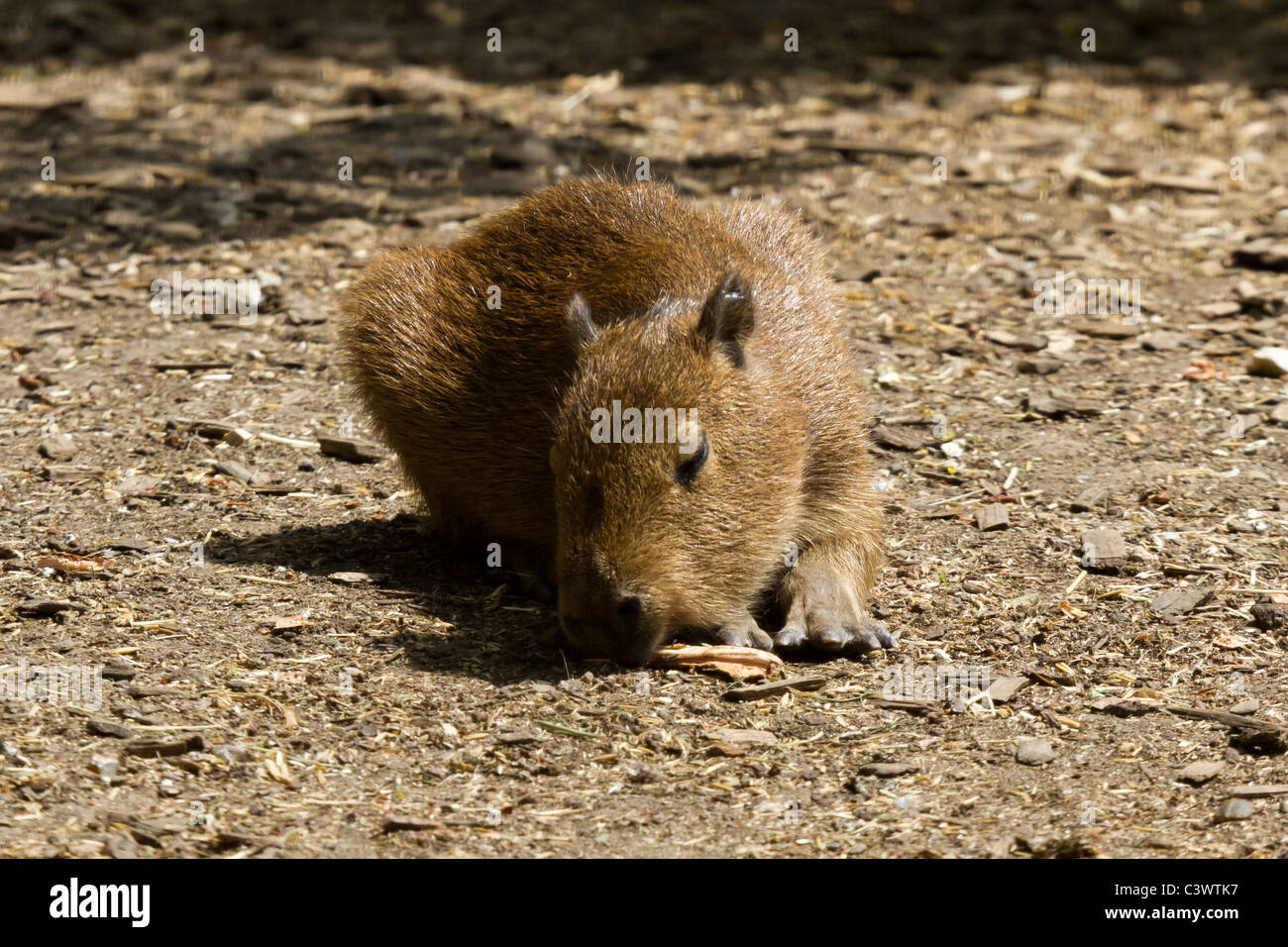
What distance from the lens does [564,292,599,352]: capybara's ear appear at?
5051 mm

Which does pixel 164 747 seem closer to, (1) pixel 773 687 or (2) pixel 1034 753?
(1) pixel 773 687

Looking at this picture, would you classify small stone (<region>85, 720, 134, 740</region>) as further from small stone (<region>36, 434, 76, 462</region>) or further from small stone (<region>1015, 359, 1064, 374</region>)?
small stone (<region>1015, 359, 1064, 374</region>)

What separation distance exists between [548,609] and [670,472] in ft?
3.24

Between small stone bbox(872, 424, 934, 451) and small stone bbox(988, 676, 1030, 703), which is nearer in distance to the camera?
small stone bbox(988, 676, 1030, 703)

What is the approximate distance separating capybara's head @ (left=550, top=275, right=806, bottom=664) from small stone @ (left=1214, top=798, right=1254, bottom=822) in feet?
5.66

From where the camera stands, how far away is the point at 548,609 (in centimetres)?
543

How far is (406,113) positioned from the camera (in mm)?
10891

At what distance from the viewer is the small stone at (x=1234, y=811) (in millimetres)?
3936

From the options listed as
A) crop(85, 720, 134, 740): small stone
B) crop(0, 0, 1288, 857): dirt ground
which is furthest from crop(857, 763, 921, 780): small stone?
crop(85, 720, 134, 740): small stone

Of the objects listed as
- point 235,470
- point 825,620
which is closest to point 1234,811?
point 825,620

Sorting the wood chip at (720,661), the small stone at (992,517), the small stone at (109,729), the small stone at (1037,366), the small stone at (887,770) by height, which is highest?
the small stone at (1037,366)

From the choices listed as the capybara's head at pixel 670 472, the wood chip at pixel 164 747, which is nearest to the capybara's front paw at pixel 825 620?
the capybara's head at pixel 670 472

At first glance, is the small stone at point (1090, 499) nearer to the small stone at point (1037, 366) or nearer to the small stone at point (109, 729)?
the small stone at point (1037, 366)
